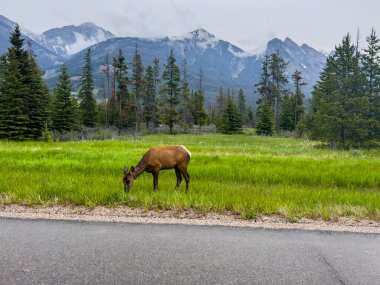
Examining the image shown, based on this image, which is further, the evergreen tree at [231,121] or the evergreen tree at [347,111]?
the evergreen tree at [231,121]

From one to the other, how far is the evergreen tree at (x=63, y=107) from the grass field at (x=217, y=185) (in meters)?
32.8

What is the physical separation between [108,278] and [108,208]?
374 centimetres

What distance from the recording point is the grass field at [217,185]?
8.12 metres

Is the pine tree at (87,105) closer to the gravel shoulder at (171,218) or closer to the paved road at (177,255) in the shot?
the gravel shoulder at (171,218)

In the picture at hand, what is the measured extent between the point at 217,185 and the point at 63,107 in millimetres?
43879

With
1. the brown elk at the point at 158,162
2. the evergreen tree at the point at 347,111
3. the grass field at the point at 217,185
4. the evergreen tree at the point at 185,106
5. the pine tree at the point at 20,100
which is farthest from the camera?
the evergreen tree at the point at 185,106

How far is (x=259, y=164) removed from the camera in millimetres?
15242

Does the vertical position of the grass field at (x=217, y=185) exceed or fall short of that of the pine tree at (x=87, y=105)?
it falls short

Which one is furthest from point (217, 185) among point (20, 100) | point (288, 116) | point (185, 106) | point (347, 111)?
point (288, 116)

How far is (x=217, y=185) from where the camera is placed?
1091 cm

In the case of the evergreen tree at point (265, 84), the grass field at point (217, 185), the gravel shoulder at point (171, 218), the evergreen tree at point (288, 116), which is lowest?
the gravel shoulder at point (171, 218)

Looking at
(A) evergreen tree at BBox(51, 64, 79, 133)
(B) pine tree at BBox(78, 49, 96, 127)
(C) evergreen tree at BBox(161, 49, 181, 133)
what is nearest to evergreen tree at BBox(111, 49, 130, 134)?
(B) pine tree at BBox(78, 49, 96, 127)

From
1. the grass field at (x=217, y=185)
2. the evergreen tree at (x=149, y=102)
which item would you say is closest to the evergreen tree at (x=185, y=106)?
the evergreen tree at (x=149, y=102)

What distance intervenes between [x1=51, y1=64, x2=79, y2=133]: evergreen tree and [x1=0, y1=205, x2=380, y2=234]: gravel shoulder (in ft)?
→ 143
